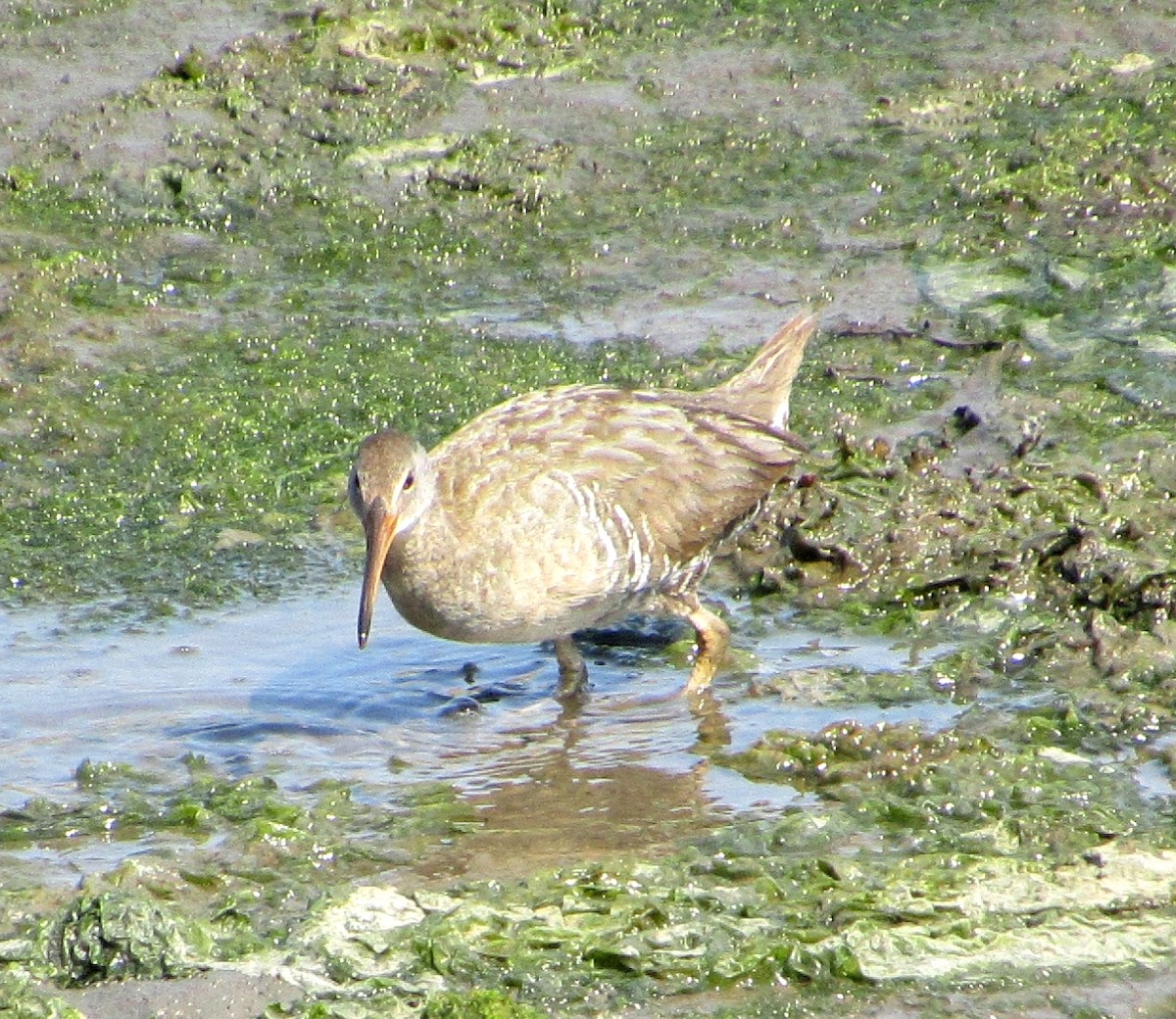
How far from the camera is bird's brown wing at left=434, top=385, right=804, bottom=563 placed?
251 inches

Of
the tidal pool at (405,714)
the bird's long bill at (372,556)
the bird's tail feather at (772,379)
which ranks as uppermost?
the bird's tail feather at (772,379)

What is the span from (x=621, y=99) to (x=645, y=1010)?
21.4 ft

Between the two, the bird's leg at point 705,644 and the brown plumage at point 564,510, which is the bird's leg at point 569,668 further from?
the bird's leg at point 705,644

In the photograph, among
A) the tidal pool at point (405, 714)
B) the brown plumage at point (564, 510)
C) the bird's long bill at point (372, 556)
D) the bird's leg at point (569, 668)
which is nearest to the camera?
the tidal pool at point (405, 714)

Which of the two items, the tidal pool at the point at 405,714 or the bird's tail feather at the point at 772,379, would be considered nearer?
the tidal pool at the point at 405,714

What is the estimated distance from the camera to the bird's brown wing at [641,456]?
638 cm

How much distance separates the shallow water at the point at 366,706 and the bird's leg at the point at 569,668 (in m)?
0.05

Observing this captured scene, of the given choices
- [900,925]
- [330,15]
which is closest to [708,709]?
[900,925]

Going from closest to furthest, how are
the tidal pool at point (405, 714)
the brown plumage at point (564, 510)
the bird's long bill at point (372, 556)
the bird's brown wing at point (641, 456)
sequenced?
1. the tidal pool at point (405, 714)
2. the bird's long bill at point (372, 556)
3. the brown plumage at point (564, 510)
4. the bird's brown wing at point (641, 456)

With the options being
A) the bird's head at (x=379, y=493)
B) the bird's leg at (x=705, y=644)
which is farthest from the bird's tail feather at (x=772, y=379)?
the bird's head at (x=379, y=493)

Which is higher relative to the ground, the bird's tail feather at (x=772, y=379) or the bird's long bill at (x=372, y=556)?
the bird's tail feather at (x=772, y=379)

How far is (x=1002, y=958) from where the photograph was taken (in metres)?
4.58

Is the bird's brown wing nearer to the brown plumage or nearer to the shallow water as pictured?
the brown plumage

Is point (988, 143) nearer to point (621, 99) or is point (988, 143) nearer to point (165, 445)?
point (621, 99)
